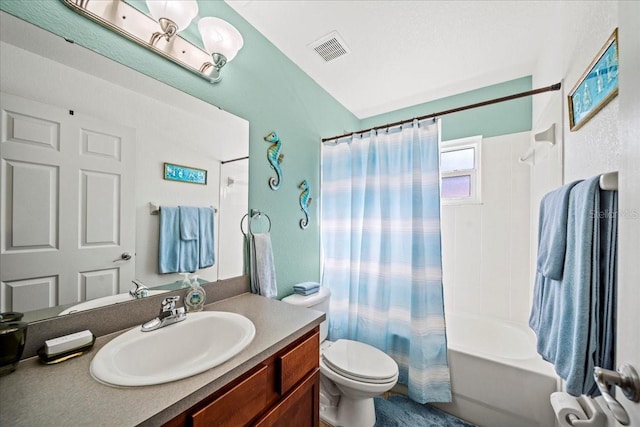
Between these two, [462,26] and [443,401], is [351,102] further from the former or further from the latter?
[443,401]

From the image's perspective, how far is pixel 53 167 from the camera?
0.79m

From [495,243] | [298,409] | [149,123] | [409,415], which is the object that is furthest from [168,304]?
[495,243]

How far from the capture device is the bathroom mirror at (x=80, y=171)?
2.40 ft

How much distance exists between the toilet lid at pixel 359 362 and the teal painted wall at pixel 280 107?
21.1 inches

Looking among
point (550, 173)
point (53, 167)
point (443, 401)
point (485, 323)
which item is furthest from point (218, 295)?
point (485, 323)

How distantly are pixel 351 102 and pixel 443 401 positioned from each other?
101 inches

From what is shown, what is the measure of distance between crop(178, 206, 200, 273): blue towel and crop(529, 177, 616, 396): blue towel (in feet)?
4.95

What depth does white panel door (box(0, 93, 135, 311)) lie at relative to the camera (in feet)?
2.37

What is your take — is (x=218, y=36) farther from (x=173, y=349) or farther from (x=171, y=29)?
(x=173, y=349)

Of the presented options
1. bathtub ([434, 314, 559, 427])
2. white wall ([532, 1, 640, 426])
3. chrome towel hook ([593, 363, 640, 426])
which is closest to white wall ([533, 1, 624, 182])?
white wall ([532, 1, 640, 426])

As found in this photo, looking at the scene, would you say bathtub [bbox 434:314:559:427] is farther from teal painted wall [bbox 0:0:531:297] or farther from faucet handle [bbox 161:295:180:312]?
faucet handle [bbox 161:295:180:312]

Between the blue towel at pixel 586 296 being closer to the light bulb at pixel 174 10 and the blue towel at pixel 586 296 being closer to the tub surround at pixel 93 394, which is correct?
the tub surround at pixel 93 394

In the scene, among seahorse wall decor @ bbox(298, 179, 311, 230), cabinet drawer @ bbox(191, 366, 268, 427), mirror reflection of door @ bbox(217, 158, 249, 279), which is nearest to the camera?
cabinet drawer @ bbox(191, 366, 268, 427)

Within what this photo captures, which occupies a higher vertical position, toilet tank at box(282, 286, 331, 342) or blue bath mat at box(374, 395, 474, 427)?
toilet tank at box(282, 286, 331, 342)
